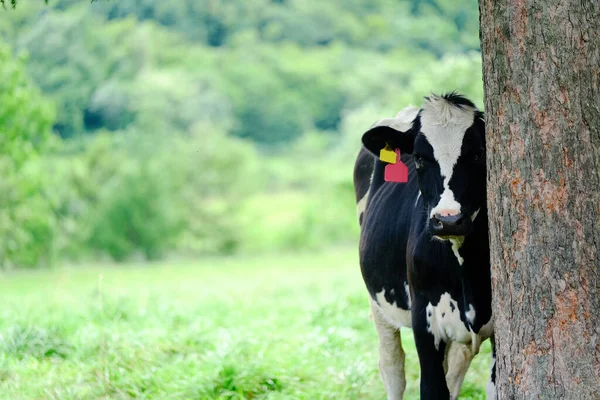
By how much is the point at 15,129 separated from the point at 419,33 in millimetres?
22511

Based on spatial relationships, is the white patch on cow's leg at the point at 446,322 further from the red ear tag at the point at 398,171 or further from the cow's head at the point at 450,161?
the red ear tag at the point at 398,171

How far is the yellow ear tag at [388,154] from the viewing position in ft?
15.2

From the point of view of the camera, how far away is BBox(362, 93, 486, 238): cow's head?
3781 mm

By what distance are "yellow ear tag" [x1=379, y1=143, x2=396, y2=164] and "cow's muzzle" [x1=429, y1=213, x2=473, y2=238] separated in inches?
35.8

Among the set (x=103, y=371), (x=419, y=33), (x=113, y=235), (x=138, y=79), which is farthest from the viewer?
(x=138, y=79)

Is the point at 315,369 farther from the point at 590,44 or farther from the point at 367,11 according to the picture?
the point at 367,11

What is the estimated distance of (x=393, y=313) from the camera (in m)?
4.87

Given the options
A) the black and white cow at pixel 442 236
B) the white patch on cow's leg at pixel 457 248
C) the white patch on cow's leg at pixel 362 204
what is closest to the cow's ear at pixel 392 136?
the black and white cow at pixel 442 236

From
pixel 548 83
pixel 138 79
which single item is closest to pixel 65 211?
pixel 138 79

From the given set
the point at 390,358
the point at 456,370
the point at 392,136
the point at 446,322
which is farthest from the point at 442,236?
the point at 456,370

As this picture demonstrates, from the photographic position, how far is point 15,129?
2059 cm

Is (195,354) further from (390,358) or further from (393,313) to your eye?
(393,313)

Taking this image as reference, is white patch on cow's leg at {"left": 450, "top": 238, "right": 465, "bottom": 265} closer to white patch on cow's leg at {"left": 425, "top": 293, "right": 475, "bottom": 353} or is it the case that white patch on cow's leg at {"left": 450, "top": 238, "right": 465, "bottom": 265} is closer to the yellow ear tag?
white patch on cow's leg at {"left": 425, "top": 293, "right": 475, "bottom": 353}

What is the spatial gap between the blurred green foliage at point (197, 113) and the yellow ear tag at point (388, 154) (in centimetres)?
1189
